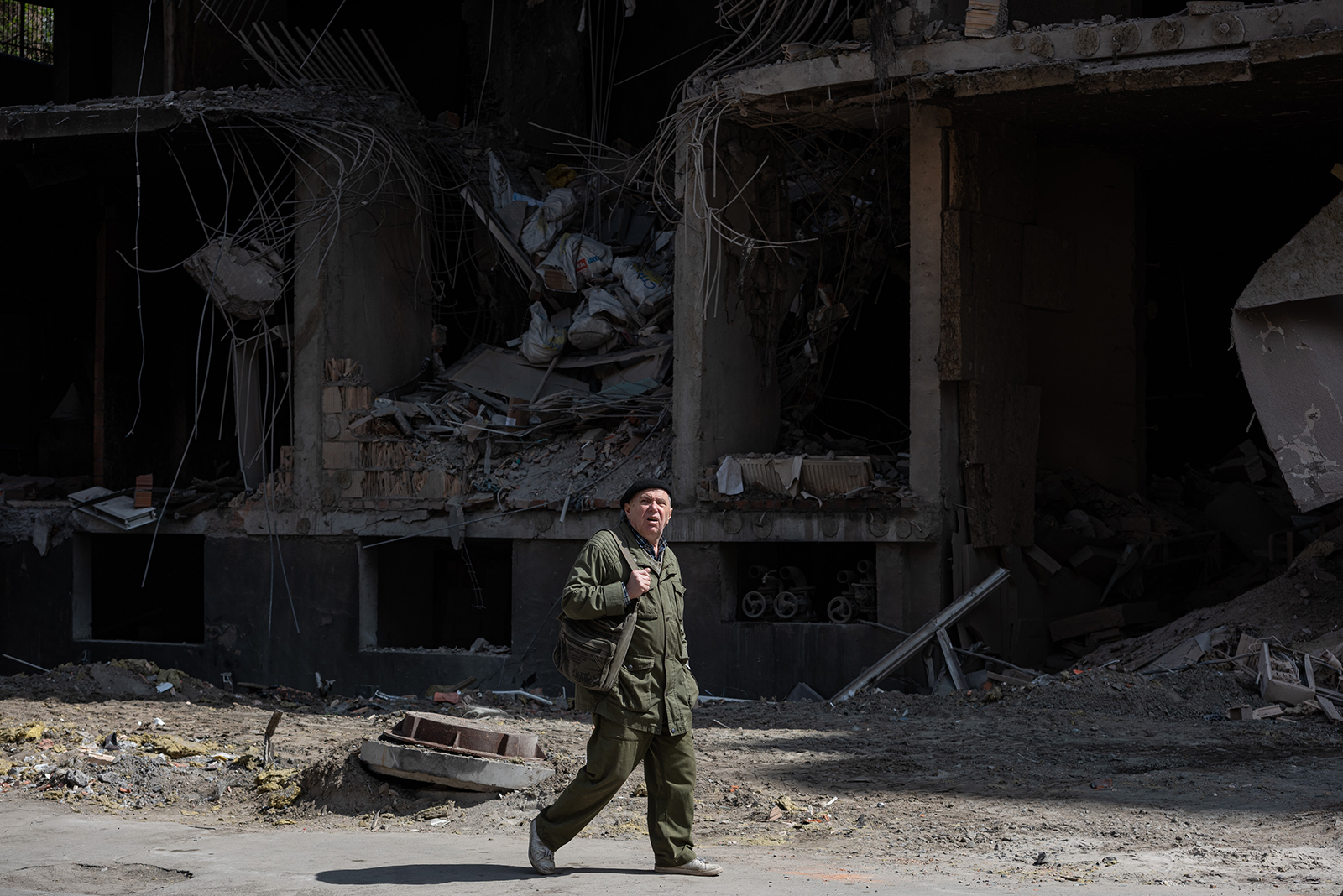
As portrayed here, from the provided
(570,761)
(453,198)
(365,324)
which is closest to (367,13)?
(453,198)

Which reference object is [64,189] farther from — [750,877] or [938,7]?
[750,877]

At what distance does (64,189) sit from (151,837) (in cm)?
1041

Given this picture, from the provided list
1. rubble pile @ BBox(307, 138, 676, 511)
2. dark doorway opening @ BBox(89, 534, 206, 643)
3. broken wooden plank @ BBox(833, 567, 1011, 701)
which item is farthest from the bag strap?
dark doorway opening @ BBox(89, 534, 206, 643)

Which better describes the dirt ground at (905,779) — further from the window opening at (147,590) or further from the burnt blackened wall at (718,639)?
the window opening at (147,590)

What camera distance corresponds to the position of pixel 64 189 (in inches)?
569

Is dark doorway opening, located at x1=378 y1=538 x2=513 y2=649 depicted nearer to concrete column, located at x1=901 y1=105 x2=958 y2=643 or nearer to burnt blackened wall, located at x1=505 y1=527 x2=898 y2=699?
→ burnt blackened wall, located at x1=505 y1=527 x2=898 y2=699

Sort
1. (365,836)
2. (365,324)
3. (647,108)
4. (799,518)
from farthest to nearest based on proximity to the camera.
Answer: (647,108), (365,324), (799,518), (365,836)

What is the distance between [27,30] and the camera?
19.8 metres

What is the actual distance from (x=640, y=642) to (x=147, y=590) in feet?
36.4

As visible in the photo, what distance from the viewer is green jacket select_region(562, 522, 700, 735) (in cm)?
481

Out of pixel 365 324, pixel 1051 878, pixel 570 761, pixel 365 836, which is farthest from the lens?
pixel 365 324

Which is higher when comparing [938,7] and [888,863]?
[938,7]

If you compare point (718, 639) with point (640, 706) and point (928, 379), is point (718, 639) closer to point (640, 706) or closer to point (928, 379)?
point (928, 379)

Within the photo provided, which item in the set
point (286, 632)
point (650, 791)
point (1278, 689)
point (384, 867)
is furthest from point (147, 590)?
point (1278, 689)
